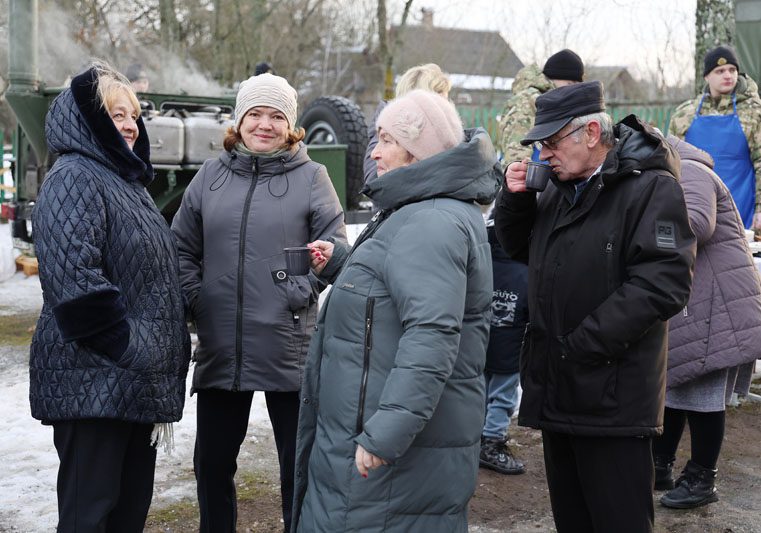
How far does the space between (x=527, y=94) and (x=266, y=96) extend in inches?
107

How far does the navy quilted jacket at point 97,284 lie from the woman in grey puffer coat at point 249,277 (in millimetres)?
Answer: 340

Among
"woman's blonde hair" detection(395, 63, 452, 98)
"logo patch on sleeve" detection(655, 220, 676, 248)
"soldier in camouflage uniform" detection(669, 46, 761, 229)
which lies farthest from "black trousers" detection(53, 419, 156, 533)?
"soldier in camouflage uniform" detection(669, 46, 761, 229)

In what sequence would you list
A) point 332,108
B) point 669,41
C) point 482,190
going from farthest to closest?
point 669,41, point 332,108, point 482,190

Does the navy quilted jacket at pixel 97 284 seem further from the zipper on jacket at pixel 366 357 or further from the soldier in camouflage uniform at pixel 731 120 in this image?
the soldier in camouflage uniform at pixel 731 120

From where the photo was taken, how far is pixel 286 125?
11.1 feet

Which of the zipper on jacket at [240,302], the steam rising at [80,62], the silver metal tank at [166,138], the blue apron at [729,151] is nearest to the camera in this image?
the zipper on jacket at [240,302]

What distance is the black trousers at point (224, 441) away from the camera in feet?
10.9

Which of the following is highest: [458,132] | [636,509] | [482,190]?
[458,132]

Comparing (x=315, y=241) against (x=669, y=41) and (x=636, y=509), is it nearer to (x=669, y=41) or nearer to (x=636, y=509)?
(x=636, y=509)

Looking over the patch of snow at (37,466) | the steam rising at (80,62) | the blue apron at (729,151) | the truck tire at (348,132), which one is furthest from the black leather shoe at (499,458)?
the steam rising at (80,62)

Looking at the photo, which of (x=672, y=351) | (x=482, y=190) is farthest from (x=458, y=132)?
(x=672, y=351)

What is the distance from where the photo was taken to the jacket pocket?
9.12 ft

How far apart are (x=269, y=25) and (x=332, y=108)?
16644 millimetres

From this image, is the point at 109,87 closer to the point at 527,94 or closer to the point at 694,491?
the point at 694,491
